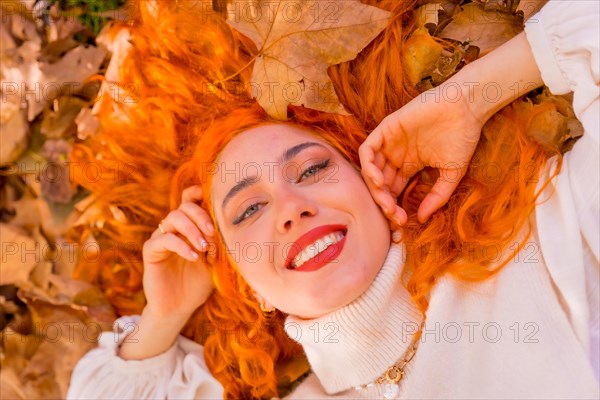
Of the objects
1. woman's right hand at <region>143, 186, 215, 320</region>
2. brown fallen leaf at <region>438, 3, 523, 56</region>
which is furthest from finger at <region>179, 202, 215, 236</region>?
brown fallen leaf at <region>438, 3, 523, 56</region>

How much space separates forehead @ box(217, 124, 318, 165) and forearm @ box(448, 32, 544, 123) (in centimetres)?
45

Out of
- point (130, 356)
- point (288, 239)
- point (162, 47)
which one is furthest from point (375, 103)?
point (130, 356)

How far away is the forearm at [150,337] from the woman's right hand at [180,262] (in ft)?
0.08

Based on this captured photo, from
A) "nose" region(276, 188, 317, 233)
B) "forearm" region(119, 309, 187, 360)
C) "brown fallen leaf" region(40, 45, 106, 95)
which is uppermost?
"brown fallen leaf" region(40, 45, 106, 95)

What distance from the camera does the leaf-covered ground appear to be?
2445mm

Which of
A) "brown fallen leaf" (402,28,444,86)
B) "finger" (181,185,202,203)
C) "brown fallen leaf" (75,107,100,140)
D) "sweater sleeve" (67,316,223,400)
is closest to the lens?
"brown fallen leaf" (402,28,444,86)

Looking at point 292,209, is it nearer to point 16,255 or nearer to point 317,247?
point 317,247

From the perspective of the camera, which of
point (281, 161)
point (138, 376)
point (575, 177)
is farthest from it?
point (138, 376)

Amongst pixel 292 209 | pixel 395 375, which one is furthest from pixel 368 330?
pixel 292 209

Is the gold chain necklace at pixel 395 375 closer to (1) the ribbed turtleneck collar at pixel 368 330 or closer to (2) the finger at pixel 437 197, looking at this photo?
(1) the ribbed turtleneck collar at pixel 368 330

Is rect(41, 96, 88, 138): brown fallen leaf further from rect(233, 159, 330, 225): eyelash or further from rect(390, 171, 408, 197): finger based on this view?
rect(390, 171, 408, 197): finger

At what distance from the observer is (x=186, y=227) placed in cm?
205

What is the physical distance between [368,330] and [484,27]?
974mm

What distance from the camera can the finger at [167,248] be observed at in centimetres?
205
